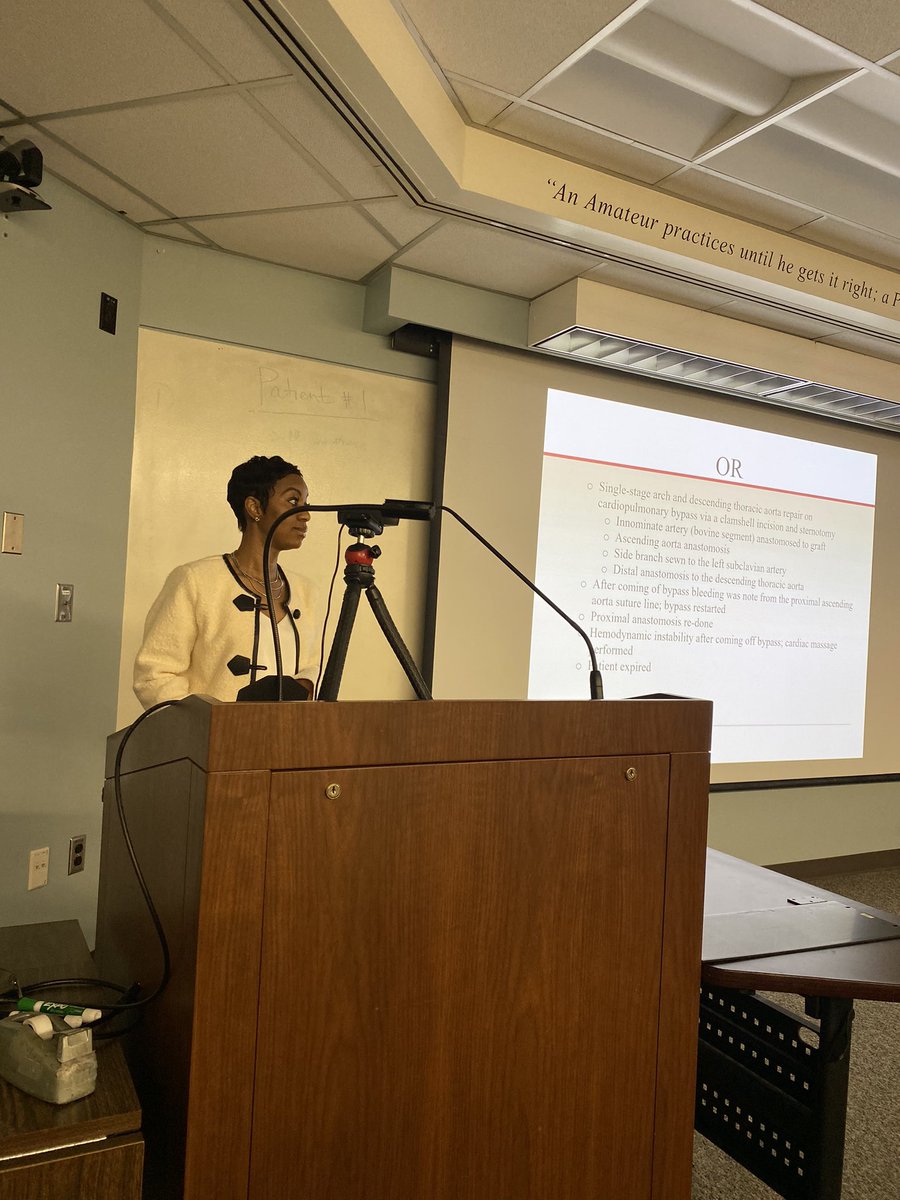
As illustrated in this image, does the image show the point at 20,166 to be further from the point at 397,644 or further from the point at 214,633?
the point at 397,644

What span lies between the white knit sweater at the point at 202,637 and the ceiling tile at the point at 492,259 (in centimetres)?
162

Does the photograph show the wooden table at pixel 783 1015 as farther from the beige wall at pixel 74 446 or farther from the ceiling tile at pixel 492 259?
the ceiling tile at pixel 492 259

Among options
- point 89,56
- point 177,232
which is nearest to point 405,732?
point 89,56

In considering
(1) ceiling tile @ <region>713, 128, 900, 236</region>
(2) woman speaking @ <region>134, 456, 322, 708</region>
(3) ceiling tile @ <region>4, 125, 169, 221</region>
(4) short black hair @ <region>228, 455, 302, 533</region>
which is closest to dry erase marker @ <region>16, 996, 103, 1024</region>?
(2) woman speaking @ <region>134, 456, 322, 708</region>

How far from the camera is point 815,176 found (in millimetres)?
2977

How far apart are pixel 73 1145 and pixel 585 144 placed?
112 inches

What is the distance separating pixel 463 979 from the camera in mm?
963

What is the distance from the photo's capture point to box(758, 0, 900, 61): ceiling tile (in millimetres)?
2100

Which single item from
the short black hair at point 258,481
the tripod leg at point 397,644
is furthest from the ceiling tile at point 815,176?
the tripod leg at point 397,644

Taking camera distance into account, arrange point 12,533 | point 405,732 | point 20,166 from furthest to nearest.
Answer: point 12,533 < point 20,166 < point 405,732

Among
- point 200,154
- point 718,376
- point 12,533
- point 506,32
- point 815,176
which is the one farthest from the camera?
point 718,376

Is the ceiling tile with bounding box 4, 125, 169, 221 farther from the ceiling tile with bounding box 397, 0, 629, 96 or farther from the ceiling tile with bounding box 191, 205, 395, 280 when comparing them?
the ceiling tile with bounding box 397, 0, 629, 96

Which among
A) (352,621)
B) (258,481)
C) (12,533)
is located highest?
(258,481)

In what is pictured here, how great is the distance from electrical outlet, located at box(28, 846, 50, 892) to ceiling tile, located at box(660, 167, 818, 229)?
300cm
